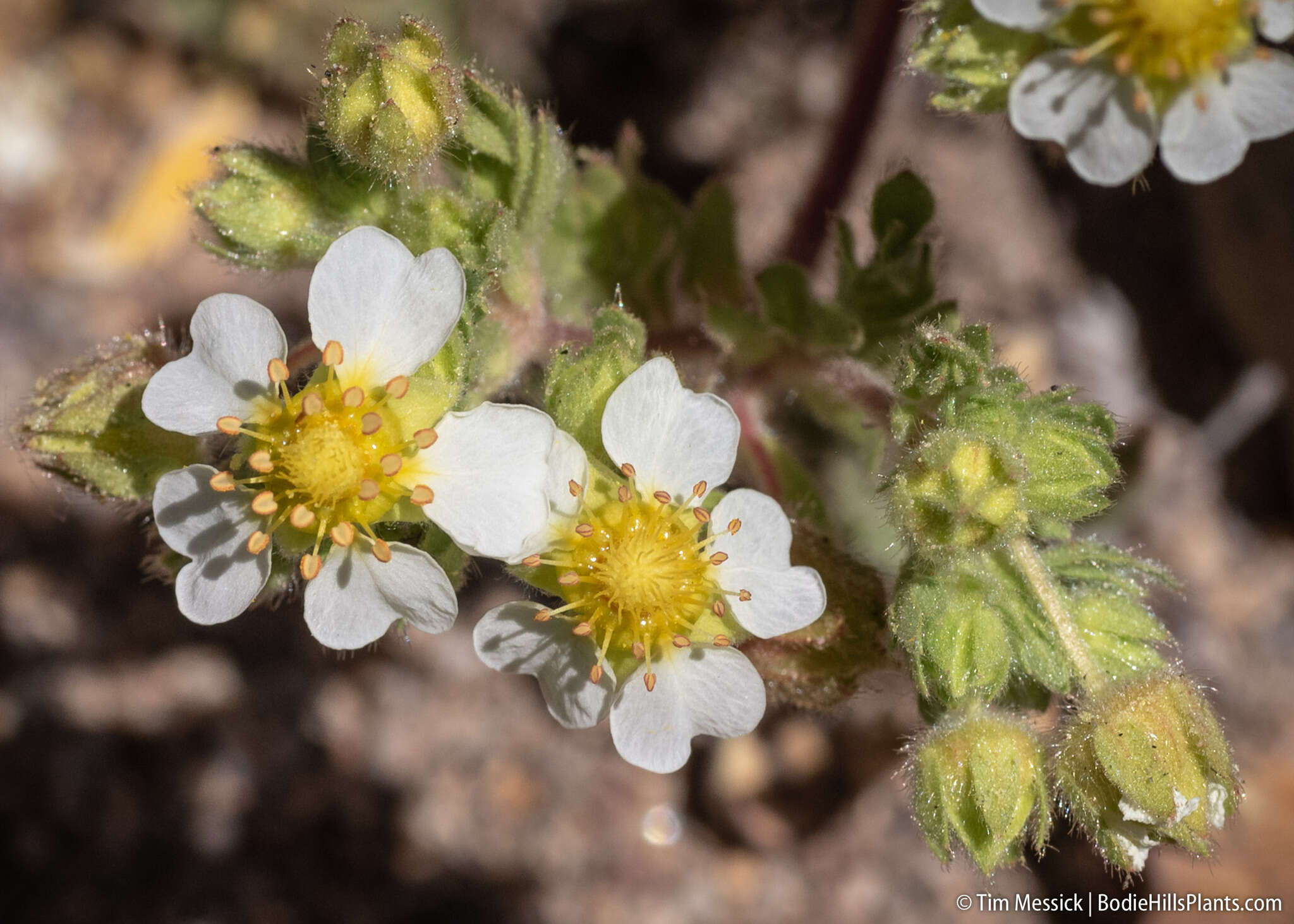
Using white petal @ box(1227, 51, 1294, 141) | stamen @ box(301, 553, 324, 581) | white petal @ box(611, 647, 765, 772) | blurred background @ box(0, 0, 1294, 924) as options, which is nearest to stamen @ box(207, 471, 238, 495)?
stamen @ box(301, 553, 324, 581)

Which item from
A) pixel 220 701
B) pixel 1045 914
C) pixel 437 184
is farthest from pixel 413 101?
pixel 1045 914

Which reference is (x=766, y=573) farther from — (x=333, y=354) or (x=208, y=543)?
(x=208, y=543)

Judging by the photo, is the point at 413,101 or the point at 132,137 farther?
the point at 132,137

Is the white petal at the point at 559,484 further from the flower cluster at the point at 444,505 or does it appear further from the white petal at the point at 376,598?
the white petal at the point at 376,598

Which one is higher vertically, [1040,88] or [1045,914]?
[1040,88]

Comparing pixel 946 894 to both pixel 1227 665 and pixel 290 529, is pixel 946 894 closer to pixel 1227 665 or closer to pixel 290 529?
pixel 1227 665

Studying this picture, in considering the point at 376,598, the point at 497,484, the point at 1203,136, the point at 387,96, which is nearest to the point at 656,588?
the point at 497,484
